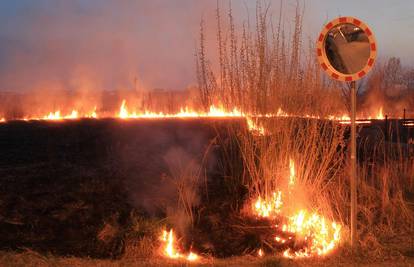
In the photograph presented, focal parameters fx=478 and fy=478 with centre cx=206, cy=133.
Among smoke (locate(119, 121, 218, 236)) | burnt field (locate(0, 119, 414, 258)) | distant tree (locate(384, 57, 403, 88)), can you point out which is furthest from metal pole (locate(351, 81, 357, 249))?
distant tree (locate(384, 57, 403, 88))

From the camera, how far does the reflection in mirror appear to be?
623cm

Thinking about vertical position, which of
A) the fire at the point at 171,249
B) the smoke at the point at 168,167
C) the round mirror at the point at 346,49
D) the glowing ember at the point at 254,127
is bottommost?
the fire at the point at 171,249

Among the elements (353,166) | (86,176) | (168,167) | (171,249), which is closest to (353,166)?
(353,166)

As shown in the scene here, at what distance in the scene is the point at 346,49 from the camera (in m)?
6.36

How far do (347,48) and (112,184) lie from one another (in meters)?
5.53

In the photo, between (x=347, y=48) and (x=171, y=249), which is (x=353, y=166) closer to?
(x=347, y=48)

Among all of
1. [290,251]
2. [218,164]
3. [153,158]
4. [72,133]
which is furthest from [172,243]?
[72,133]

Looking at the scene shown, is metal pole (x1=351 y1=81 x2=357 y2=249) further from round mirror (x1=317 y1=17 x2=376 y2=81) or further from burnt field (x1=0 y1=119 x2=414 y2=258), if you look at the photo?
burnt field (x1=0 y1=119 x2=414 y2=258)

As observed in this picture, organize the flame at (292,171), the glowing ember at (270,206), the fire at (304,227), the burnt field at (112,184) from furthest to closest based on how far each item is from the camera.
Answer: the glowing ember at (270,206) < the flame at (292,171) < the burnt field at (112,184) < the fire at (304,227)

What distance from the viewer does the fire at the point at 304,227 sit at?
6879 mm

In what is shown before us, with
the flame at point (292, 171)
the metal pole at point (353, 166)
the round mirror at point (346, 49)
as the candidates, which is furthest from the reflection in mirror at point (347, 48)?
the flame at point (292, 171)

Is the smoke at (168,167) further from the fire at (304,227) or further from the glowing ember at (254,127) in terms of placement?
the fire at (304,227)

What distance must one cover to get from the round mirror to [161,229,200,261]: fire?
10.2 ft

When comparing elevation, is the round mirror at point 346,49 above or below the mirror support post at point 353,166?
above
